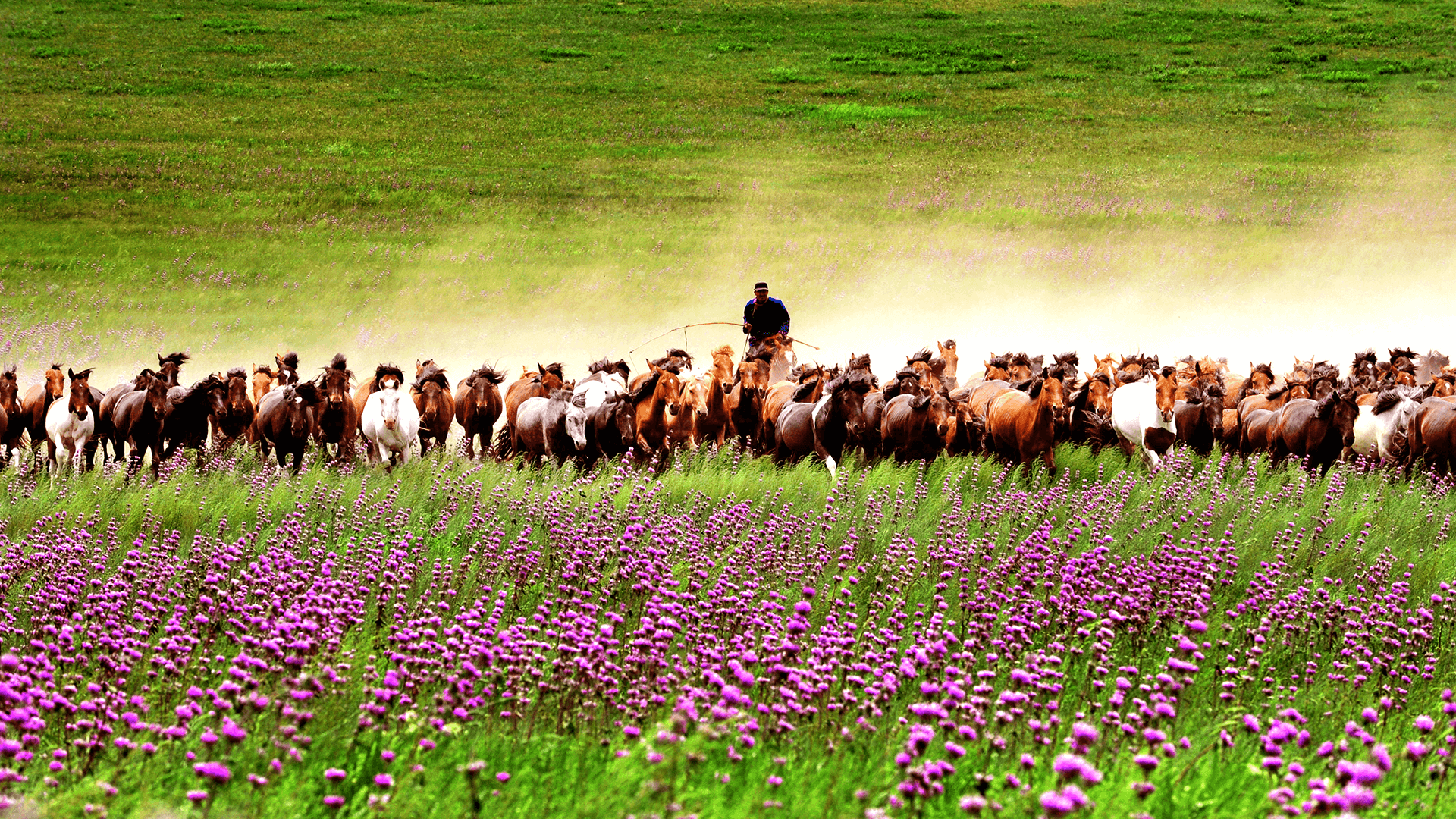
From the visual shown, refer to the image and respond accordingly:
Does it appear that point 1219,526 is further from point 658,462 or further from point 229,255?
point 229,255

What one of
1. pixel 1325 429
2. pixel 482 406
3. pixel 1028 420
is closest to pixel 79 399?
pixel 482 406

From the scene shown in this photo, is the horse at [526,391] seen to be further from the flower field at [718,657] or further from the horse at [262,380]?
the flower field at [718,657]

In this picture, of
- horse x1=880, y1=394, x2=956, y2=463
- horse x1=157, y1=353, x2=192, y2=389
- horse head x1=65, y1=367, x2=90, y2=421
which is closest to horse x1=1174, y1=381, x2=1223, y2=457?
horse x1=880, y1=394, x2=956, y2=463

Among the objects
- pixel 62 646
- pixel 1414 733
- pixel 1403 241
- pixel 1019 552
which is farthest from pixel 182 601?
pixel 1403 241

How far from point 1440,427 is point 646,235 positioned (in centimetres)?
2936

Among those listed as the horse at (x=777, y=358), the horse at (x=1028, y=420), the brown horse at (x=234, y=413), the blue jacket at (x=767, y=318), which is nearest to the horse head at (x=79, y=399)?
the brown horse at (x=234, y=413)

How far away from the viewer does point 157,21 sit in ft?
176

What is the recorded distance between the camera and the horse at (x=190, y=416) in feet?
46.3

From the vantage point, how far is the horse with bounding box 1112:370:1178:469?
568 inches

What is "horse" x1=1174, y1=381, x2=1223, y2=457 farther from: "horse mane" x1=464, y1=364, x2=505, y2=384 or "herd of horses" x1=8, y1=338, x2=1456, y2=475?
"horse mane" x1=464, y1=364, x2=505, y2=384

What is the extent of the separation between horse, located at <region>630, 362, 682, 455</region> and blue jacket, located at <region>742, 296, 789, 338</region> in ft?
13.0

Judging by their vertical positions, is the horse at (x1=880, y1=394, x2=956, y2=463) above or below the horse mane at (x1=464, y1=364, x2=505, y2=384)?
below

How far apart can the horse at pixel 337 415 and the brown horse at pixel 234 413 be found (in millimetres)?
1402

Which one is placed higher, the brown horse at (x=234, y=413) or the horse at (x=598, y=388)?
the horse at (x=598, y=388)
